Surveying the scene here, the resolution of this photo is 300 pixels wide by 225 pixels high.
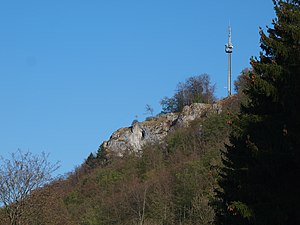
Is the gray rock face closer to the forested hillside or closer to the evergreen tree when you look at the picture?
the forested hillside

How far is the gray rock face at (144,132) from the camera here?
10400 centimetres

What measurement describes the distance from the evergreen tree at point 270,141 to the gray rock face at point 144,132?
82596 millimetres

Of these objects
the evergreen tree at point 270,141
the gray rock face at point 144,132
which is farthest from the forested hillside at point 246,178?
the gray rock face at point 144,132

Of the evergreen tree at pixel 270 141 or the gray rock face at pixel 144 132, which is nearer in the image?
the evergreen tree at pixel 270 141

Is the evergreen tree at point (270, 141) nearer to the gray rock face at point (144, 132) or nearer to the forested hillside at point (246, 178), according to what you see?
the forested hillside at point (246, 178)

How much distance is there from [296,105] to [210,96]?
304 feet

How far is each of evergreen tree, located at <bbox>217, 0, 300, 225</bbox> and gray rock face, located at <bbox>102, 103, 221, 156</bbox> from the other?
271 feet

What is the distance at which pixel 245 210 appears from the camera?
16.9 metres

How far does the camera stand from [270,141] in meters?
18.0

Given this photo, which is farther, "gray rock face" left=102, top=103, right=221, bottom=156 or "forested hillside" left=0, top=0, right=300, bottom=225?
"gray rock face" left=102, top=103, right=221, bottom=156

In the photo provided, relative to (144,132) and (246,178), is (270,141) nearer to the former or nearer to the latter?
(246,178)

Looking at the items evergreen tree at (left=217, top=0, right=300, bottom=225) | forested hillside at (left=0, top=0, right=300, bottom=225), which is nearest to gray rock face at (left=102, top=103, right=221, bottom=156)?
forested hillside at (left=0, top=0, right=300, bottom=225)

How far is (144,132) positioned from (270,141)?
95133 mm

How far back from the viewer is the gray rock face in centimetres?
10400
